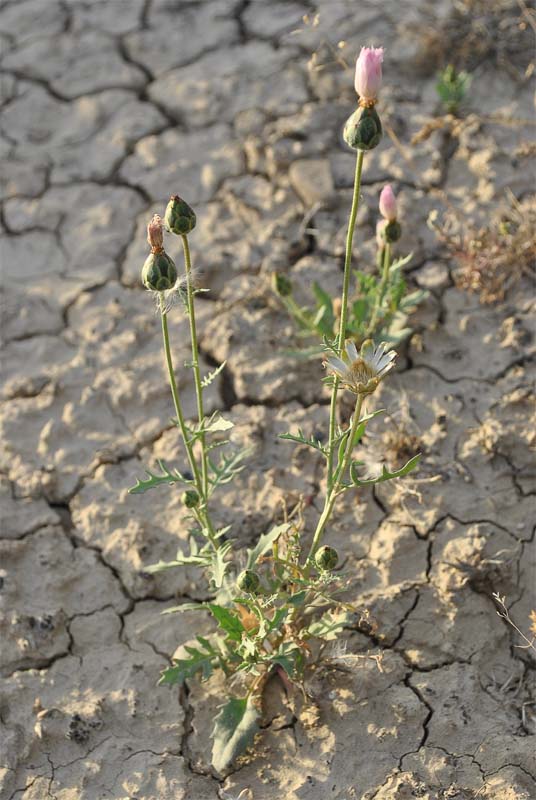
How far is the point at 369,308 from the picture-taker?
10.9ft

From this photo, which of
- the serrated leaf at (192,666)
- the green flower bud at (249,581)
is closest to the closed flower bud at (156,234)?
the green flower bud at (249,581)

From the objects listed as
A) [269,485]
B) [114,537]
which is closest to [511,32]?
[269,485]

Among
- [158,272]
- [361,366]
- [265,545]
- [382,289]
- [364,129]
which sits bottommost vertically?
[265,545]

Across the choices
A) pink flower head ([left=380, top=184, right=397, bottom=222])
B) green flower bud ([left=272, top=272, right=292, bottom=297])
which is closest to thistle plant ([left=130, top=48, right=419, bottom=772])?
pink flower head ([left=380, top=184, right=397, bottom=222])

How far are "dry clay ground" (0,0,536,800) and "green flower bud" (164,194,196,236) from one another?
1137 millimetres

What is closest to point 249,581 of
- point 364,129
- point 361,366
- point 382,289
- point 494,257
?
point 361,366

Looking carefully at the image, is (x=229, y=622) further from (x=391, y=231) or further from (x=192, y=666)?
(x=391, y=231)

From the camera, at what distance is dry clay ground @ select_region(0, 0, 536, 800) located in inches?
97.3

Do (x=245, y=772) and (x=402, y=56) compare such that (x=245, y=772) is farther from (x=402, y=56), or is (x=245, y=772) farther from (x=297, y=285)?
(x=402, y=56)

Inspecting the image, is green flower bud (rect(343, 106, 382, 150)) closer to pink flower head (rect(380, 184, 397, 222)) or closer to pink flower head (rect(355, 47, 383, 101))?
pink flower head (rect(355, 47, 383, 101))

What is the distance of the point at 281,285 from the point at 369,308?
331mm

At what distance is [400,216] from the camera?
3.72 meters

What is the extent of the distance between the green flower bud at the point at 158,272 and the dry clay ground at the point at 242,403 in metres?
1.09

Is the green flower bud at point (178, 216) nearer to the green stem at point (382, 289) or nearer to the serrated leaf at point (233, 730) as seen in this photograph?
the green stem at point (382, 289)
